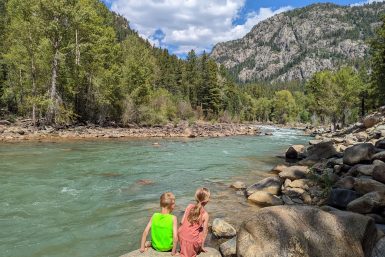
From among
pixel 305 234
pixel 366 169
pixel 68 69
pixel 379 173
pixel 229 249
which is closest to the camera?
pixel 305 234

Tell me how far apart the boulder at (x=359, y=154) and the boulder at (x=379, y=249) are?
30.6 ft

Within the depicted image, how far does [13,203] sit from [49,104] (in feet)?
84.6

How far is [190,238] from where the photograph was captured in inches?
260

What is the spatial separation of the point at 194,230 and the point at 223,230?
263cm

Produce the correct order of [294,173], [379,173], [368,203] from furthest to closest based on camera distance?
1. [294,173]
2. [379,173]
3. [368,203]

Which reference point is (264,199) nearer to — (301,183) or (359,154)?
(301,183)

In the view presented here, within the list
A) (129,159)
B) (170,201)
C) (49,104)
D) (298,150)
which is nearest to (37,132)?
(49,104)

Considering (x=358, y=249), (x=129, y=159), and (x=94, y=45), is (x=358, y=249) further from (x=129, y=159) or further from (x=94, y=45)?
(x=94, y=45)

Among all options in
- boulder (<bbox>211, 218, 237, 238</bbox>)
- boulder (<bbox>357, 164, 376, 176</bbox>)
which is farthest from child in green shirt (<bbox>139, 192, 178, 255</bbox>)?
boulder (<bbox>357, 164, 376, 176</bbox>)

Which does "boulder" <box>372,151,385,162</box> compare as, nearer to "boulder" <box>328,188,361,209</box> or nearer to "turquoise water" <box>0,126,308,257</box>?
"boulder" <box>328,188,361,209</box>

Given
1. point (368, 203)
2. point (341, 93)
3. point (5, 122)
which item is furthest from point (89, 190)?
point (341, 93)

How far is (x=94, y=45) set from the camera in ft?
140

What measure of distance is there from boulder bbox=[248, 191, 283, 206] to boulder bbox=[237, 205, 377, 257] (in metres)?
5.49

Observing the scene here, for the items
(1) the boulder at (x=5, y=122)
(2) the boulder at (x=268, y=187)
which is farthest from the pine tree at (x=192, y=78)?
(2) the boulder at (x=268, y=187)
